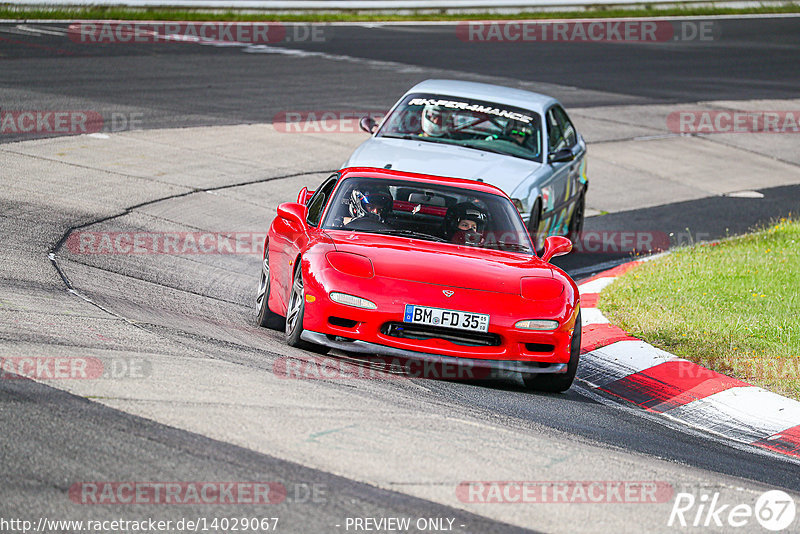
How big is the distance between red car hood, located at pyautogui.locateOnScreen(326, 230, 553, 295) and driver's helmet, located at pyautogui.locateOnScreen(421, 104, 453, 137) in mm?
4400

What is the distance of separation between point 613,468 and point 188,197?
8.57 metres

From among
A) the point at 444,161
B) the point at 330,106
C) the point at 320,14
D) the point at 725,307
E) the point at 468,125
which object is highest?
the point at 320,14

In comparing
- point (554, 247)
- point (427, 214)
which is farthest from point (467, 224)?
point (554, 247)

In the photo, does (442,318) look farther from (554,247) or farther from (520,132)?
(520,132)

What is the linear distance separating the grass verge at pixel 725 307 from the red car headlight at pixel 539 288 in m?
1.58

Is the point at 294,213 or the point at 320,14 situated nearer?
the point at 294,213

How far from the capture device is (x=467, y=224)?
832cm

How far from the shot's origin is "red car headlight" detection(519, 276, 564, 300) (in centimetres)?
740

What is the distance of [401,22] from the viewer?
3572cm

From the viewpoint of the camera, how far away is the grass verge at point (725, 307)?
8398mm

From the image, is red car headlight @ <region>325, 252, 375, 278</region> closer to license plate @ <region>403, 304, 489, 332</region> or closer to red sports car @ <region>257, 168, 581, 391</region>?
red sports car @ <region>257, 168, 581, 391</region>

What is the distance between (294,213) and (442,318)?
1.86 meters

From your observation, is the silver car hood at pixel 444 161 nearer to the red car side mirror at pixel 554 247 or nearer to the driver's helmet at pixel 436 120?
the driver's helmet at pixel 436 120

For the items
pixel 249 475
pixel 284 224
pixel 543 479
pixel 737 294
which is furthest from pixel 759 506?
pixel 737 294
